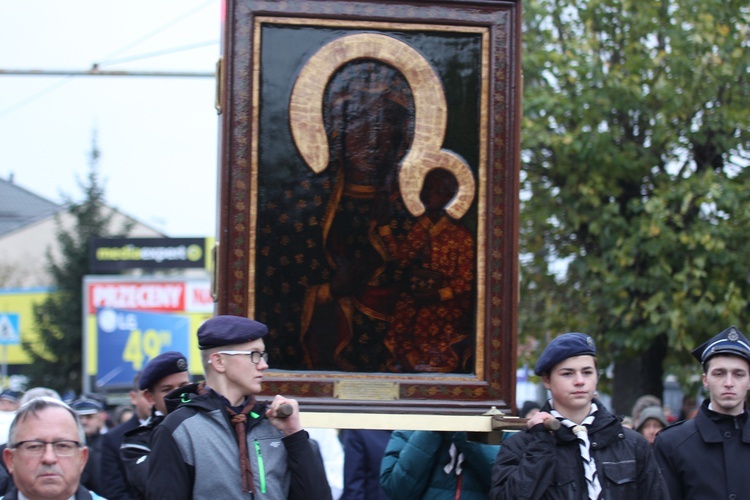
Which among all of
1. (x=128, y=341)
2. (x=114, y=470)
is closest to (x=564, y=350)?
(x=114, y=470)

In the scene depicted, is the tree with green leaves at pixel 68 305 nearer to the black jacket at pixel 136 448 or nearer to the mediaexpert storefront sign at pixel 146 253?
the mediaexpert storefront sign at pixel 146 253

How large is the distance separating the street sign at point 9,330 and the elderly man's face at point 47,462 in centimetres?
2926

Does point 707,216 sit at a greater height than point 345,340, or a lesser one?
greater

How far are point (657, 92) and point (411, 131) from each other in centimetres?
844

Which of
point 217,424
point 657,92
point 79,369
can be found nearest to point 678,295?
point 657,92

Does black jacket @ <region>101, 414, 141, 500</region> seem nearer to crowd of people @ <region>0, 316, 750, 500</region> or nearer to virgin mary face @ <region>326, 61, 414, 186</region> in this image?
crowd of people @ <region>0, 316, 750, 500</region>

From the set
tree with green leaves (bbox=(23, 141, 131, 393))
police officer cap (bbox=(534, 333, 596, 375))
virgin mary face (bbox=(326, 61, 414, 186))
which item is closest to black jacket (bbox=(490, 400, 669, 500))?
police officer cap (bbox=(534, 333, 596, 375))

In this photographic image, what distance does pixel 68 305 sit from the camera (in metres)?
38.7

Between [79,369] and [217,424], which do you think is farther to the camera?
[79,369]

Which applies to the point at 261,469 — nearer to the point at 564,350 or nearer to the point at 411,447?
the point at 564,350

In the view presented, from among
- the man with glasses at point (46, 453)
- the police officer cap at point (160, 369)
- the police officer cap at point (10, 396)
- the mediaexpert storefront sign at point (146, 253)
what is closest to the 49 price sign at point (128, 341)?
the mediaexpert storefront sign at point (146, 253)

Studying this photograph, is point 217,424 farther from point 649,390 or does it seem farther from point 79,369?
point 79,369

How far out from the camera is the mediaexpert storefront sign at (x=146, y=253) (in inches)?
1357

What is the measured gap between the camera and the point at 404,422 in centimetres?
560
